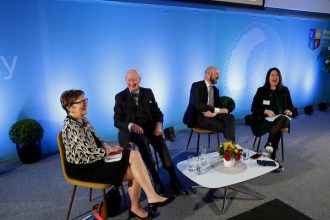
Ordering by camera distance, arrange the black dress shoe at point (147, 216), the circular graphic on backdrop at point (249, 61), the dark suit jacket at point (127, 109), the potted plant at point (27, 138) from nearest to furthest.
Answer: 1. the black dress shoe at point (147, 216)
2. the dark suit jacket at point (127, 109)
3. the potted plant at point (27, 138)
4. the circular graphic on backdrop at point (249, 61)

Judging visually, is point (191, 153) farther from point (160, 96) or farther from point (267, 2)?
point (267, 2)

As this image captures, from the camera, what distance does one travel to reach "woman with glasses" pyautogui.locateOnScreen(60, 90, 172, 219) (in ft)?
7.16

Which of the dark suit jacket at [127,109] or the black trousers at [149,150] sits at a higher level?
the dark suit jacket at [127,109]

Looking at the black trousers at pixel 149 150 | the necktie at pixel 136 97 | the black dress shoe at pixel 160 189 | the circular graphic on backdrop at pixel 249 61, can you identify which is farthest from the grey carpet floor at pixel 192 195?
the circular graphic on backdrop at pixel 249 61

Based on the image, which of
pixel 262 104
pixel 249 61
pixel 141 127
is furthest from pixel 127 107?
pixel 249 61

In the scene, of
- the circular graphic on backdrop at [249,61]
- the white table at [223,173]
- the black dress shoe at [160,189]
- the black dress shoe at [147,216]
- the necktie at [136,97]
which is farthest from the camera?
the circular graphic on backdrop at [249,61]

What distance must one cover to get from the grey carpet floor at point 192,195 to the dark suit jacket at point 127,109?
2.28ft

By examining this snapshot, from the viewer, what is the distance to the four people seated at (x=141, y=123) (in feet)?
9.40

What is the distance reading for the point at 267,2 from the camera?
17.7 ft

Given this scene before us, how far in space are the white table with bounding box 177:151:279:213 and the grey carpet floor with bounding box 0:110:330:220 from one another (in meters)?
0.30

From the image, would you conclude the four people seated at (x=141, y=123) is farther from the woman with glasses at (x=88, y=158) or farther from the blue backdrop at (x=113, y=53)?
the blue backdrop at (x=113, y=53)

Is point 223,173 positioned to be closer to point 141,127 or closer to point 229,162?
point 229,162

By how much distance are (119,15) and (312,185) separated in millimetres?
3363

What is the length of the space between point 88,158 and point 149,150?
803 mm
